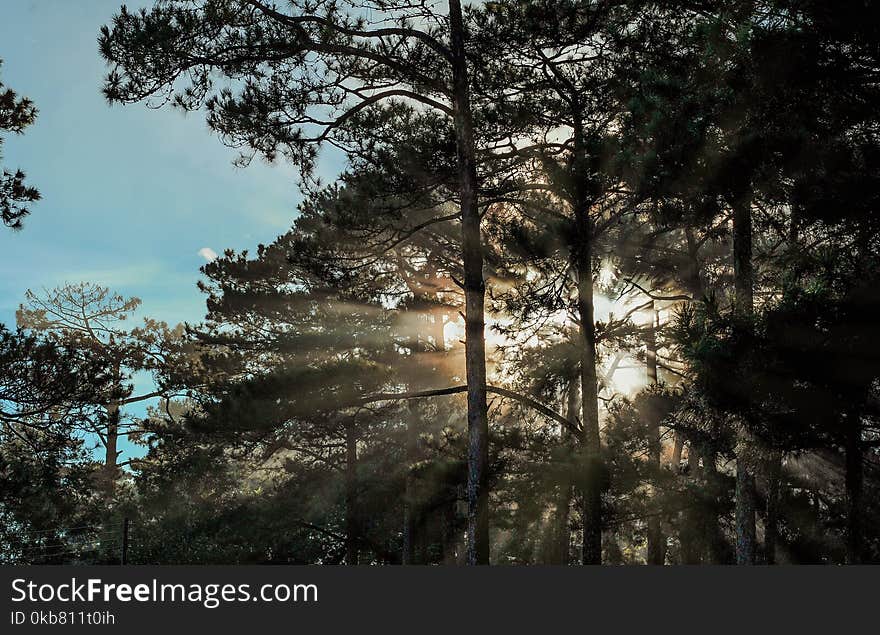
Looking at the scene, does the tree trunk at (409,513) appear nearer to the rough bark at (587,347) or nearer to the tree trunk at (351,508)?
the tree trunk at (351,508)

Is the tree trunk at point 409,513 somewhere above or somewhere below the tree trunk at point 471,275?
below

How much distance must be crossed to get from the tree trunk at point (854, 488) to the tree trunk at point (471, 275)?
3982mm

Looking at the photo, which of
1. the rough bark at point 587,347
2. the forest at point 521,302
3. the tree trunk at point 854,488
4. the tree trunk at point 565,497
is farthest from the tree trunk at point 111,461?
the tree trunk at point 854,488

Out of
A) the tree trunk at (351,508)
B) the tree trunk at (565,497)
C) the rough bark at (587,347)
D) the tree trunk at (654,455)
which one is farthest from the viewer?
the tree trunk at (351,508)

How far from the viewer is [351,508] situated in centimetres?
1562

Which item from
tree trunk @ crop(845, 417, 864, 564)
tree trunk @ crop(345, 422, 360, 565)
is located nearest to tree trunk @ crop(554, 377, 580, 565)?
tree trunk @ crop(845, 417, 864, 564)

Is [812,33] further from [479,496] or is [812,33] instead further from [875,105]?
[479,496]

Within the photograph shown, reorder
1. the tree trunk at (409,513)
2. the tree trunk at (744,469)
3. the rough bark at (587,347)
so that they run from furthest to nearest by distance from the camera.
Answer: the tree trunk at (409,513)
the rough bark at (587,347)
the tree trunk at (744,469)

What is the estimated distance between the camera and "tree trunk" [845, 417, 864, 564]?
6.58 meters

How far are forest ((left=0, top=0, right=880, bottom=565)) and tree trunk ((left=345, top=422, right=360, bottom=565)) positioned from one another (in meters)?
0.07

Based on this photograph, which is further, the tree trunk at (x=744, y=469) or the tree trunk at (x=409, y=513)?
the tree trunk at (x=409, y=513)

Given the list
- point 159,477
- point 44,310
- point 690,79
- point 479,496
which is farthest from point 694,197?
point 44,310

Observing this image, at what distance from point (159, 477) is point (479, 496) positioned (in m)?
9.62

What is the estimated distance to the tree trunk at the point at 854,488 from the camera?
658cm
